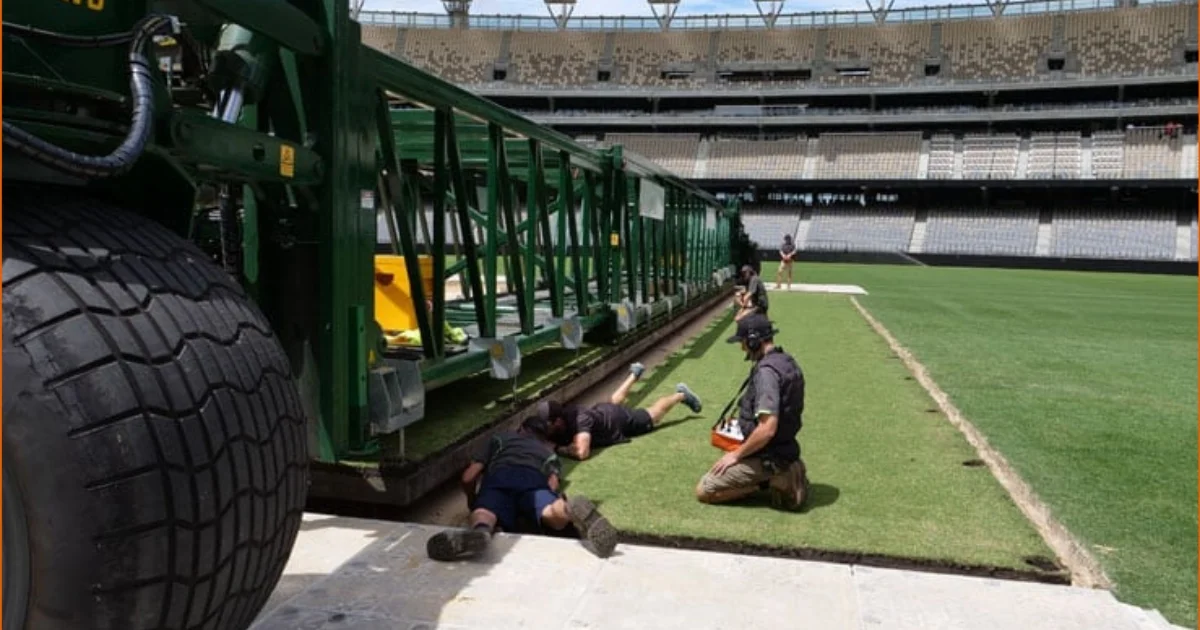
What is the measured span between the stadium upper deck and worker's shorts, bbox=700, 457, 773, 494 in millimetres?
57876

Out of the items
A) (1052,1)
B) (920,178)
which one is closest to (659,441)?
(920,178)

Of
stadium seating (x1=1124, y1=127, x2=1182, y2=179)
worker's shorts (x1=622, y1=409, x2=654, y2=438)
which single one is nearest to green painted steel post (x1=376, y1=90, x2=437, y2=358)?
worker's shorts (x1=622, y1=409, x2=654, y2=438)

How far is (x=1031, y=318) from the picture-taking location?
16.7 meters

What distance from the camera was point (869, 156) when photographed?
56219mm

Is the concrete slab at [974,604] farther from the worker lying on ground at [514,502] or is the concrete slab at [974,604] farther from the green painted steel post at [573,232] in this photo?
the green painted steel post at [573,232]

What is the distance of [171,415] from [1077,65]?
6420cm

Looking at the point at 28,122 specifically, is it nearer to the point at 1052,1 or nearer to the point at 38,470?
the point at 38,470

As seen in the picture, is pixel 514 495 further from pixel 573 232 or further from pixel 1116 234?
pixel 1116 234

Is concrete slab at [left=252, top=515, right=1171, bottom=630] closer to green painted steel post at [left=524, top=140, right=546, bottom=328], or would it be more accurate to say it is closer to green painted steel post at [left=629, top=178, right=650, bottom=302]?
green painted steel post at [left=524, top=140, right=546, bottom=328]

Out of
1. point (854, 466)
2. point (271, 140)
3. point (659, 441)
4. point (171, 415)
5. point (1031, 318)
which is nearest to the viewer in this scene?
point (171, 415)

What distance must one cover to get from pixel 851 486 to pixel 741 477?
0.88m

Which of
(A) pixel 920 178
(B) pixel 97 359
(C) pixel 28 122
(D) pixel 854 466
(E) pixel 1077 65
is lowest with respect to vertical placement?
(D) pixel 854 466

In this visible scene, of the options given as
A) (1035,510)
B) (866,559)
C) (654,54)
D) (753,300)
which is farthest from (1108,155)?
(866,559)

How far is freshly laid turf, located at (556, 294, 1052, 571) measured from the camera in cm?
436
